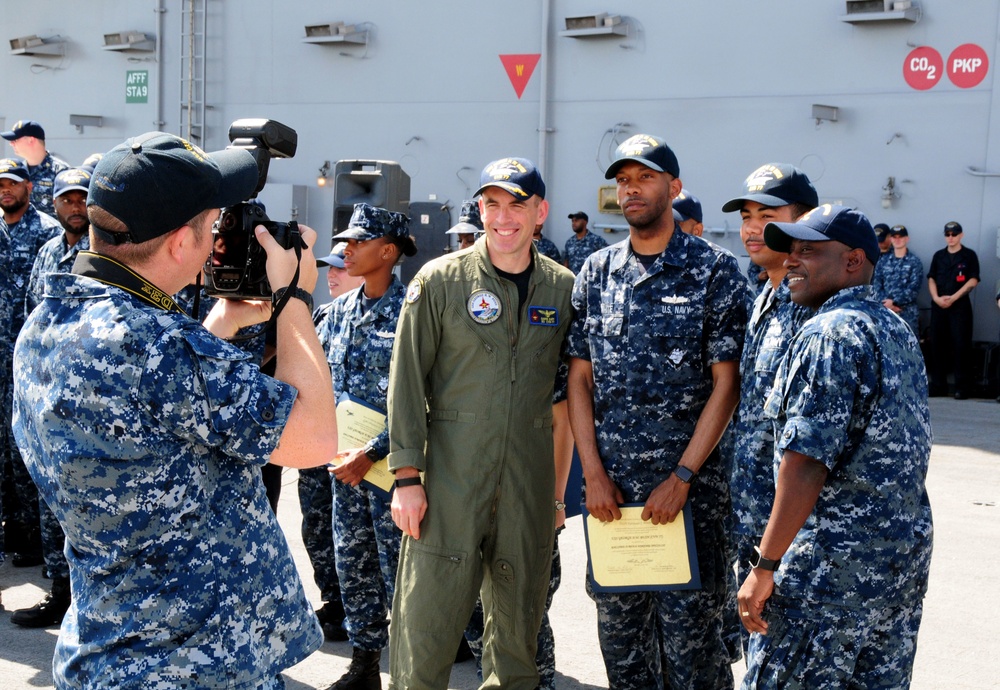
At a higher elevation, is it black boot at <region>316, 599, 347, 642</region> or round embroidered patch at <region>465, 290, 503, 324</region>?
round embroidered patch at <region>465, 290, 503, 324</region>

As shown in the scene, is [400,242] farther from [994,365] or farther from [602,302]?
[994,365]

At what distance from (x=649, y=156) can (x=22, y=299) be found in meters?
3.79

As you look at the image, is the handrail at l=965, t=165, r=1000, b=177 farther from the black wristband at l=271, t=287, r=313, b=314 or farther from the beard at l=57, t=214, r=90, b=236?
the black wristband at l=271, t=287, r=313, b=314

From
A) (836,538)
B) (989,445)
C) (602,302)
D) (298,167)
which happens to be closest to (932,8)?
(989,445)

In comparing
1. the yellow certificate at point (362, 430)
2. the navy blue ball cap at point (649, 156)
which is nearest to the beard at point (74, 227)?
the yellow certificate at point (362, 430)

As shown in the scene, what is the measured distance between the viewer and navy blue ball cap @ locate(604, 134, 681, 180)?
3.72m

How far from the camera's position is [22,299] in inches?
231

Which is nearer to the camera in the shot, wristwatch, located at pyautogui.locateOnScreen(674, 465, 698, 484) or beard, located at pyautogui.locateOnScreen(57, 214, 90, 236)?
wristwatch, located at pyautogui.locateOnScreen(674, 465, 698, 484)

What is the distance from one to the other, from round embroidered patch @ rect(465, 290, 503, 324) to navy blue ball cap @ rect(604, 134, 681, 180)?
58 centimetres

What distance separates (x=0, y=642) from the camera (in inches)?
191

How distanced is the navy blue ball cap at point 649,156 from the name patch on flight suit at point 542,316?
512 mm

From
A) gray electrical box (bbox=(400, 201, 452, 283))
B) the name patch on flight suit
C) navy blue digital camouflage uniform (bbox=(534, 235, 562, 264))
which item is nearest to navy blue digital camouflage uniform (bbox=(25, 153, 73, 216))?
the name patch on flight suit

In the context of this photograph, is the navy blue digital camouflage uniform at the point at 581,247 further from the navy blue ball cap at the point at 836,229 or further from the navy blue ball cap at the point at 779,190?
the navy blue ball cap at the point at 836,229

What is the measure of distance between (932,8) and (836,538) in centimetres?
1181
